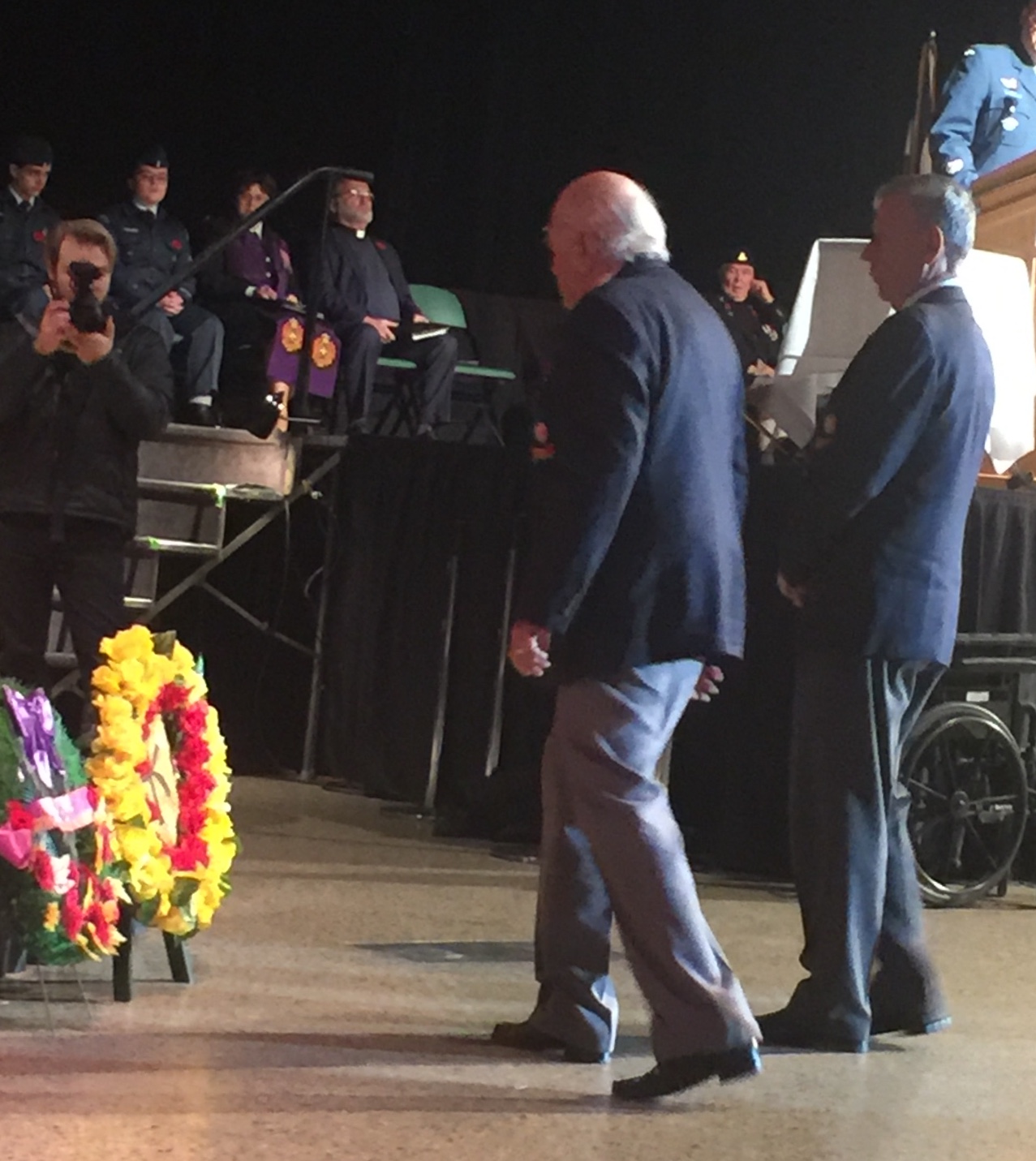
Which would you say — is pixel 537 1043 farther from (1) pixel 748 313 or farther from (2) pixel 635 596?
(1) pixel 748 313

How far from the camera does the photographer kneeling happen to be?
14.7 feet

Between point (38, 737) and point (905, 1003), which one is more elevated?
point (38, 737)

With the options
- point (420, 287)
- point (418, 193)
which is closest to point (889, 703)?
point (420, 287)

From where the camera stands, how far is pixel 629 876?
9.76ft

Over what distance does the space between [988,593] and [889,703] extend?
95.0 inches

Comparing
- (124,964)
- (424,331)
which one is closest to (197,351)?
(424,331)

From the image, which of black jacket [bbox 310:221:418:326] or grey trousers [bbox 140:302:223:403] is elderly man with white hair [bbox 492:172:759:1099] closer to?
grey trousers [bbox 140:302:223:403]

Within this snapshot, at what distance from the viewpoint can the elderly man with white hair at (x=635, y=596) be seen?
296 cm

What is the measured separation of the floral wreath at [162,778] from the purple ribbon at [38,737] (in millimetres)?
87

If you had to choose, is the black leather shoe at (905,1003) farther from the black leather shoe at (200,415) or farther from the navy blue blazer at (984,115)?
the black leather shoe at (200,415)

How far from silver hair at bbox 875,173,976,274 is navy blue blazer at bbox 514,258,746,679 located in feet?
2.05

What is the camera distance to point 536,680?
605 cm

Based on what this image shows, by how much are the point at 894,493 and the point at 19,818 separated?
1.70 meters

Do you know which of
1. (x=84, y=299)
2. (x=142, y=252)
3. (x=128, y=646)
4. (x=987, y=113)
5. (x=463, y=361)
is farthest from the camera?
(x=463, y=361)
